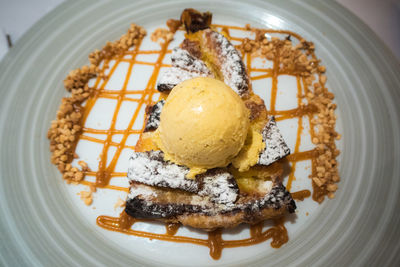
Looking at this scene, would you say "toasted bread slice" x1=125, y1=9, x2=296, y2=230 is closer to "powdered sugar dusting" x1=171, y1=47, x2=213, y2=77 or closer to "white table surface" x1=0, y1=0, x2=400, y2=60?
"powdered sugar dusting" x1=171, y1=47, x2=213, y2=77

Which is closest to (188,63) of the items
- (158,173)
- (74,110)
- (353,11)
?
(158,173)

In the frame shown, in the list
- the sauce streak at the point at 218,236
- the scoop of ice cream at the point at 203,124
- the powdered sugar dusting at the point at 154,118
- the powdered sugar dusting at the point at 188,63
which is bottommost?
the sauce streak at the point at 218,236

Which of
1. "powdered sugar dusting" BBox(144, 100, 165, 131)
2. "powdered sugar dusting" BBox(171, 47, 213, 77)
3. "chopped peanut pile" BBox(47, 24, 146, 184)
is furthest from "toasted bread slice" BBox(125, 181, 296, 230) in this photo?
"powdered sugar dusting" BBox(171, 47, 213, 77)

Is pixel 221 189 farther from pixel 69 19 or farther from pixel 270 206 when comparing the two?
pixel 69 19

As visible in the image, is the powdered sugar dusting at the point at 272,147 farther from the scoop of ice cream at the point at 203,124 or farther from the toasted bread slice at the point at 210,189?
the scoop of ice cream at the point at 203,124

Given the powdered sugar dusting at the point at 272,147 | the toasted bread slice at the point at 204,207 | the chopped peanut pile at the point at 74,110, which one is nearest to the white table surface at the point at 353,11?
the chopped peanut pile at the point at 74,110

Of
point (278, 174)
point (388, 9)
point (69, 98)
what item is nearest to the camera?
point (278, 174)

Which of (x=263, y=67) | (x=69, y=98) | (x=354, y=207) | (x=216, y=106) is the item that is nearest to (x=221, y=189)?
(x=216, y=106)
